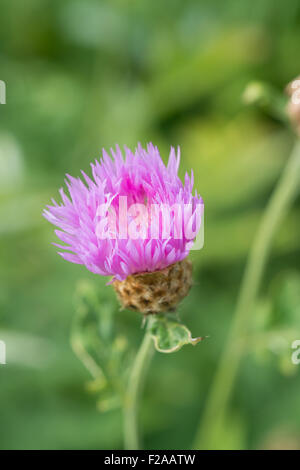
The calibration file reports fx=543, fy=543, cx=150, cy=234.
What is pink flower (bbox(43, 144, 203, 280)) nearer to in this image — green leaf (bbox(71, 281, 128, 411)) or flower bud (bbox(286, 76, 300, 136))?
green leaf (bbox(71, 281, 128, 411))

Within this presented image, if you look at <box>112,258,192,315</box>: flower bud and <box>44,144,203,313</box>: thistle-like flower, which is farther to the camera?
<box>112,258,192,315</box>: flower bud

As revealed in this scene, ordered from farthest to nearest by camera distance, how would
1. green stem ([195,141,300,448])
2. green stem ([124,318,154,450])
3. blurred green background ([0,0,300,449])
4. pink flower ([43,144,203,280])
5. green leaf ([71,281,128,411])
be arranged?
blurred green background ([0,0,300,449]), green stem ([195,141,300,448]), green leaf ([71,281,128,411]), green stem ([124,318,154,450]), pink flower ([43,144,203,280])

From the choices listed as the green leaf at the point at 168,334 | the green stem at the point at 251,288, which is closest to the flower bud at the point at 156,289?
the green leaf at the point at 168,334

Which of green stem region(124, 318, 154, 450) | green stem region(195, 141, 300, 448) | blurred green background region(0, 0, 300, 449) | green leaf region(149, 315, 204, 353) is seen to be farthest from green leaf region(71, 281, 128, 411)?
blurred green background region(0, 0, 300, 449)

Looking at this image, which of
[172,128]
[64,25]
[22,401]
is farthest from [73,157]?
[22,401]

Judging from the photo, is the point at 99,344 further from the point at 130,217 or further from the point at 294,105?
the point at 294,105

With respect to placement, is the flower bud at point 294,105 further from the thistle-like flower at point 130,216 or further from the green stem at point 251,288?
the thistle-like flower at point 130,216

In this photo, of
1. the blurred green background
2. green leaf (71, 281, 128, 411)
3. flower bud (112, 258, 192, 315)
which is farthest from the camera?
the blurred green background
